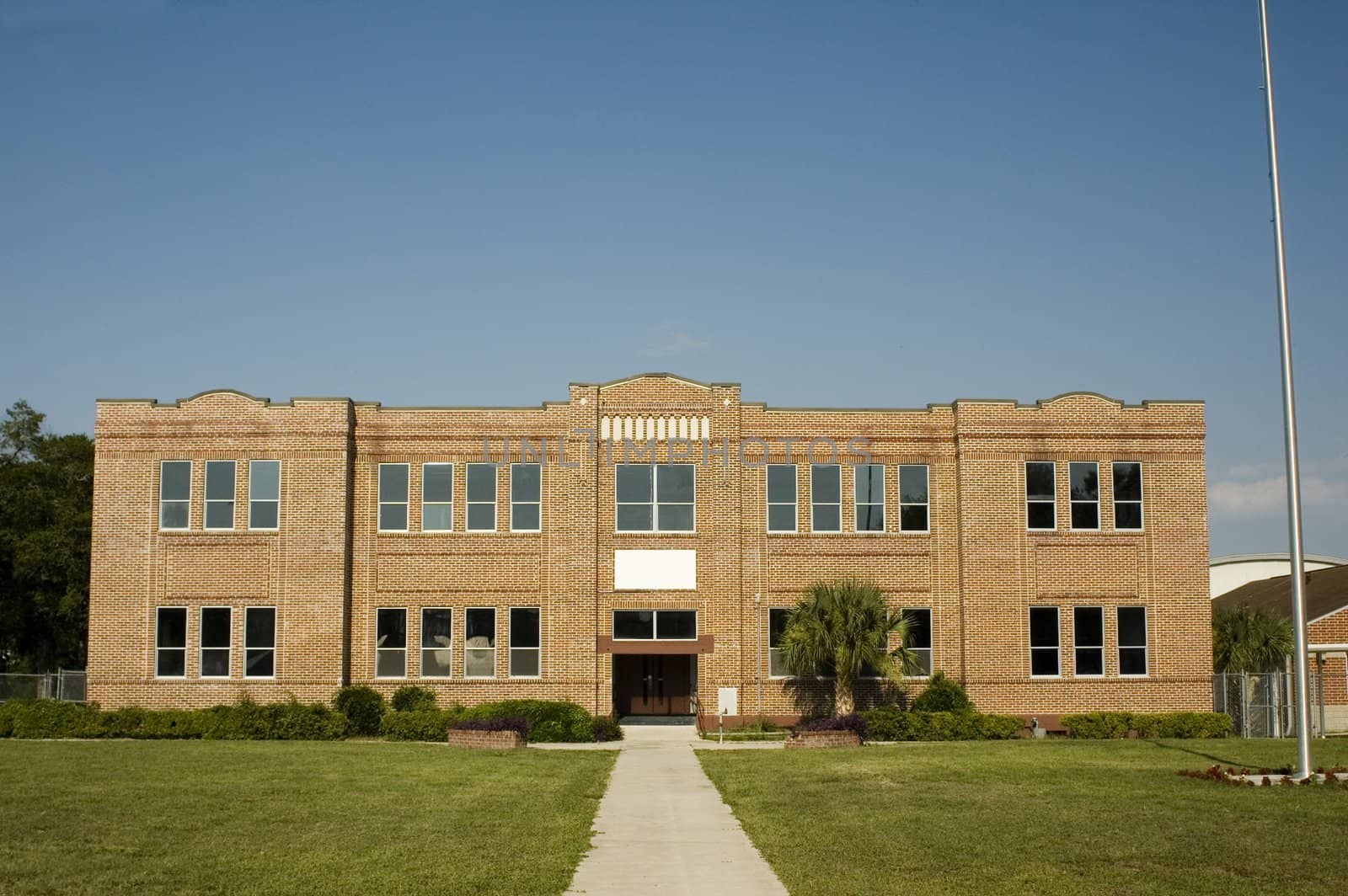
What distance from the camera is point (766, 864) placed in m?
16.7

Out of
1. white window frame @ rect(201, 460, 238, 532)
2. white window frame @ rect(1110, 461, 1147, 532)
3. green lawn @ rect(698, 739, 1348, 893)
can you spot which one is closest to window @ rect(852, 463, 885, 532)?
white window frame @ rect(1110, 461, 1147, 532)

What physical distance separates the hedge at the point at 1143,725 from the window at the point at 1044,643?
6.10 feet

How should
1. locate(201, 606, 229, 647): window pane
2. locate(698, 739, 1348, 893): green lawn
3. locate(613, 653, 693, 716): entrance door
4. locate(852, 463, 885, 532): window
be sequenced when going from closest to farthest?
locate(698, 739, 1348, 893): green lawn → locate(201, 606, 229, 647): window pane → locate(852, 463, 885, 532): window → locate(613, 653, 693, 716): entrance door

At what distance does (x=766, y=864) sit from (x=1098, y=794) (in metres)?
9.27

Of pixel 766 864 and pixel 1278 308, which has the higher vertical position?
pixel 1278 308

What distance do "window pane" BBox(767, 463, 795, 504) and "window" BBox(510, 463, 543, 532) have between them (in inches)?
272

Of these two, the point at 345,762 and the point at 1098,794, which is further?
the point at 345,762

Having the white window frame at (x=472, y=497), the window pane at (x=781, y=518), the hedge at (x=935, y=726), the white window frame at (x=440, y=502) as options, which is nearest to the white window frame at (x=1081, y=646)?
the hedge at (x=935, y=726)

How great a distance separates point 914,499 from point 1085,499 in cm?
509

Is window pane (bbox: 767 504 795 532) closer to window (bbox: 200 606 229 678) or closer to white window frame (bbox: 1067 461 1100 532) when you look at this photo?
white window frame (bbox: 1067 461 1100 532)

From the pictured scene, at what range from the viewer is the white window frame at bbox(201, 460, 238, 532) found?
133ft

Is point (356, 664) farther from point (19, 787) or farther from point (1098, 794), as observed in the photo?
point (1098, 794)

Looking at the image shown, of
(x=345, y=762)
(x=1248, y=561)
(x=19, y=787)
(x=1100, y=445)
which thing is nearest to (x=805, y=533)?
(x=1100, y=445)

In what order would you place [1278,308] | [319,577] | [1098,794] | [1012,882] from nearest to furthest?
[1012,882], [1098,794], [1278,308], [319,577]
